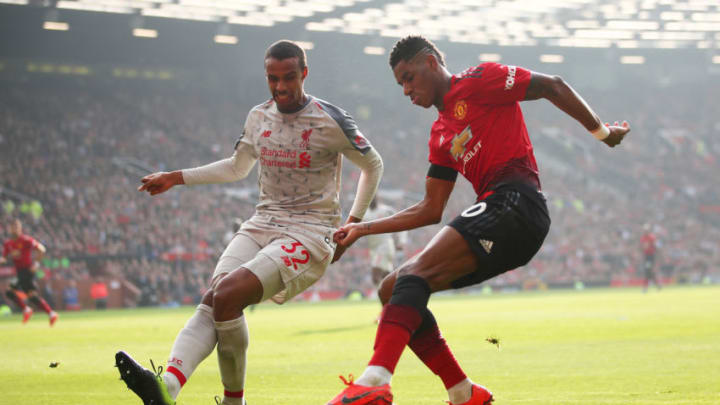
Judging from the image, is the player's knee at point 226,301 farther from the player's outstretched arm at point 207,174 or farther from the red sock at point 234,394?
the player's outstretched arm at point 207,174

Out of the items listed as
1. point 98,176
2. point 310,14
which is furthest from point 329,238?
point 310,14

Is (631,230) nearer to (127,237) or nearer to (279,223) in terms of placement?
(127,237)

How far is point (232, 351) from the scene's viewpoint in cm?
532

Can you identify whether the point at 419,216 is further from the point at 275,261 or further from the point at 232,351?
the point at 232,351

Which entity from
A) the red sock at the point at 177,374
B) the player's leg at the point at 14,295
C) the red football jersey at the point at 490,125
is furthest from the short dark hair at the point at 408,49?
the player's leg at the point at 14,295

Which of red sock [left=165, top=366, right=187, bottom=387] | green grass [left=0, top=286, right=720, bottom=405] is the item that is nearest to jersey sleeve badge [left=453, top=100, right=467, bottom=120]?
red sock [left=165, top=366, right=187, bottom=387]

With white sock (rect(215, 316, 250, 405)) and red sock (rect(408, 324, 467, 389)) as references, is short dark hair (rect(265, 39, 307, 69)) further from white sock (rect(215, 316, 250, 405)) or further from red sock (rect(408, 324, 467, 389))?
red sock (rect(408, 324, 467, 389))

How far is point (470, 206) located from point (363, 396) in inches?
54.6

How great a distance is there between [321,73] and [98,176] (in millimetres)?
13049

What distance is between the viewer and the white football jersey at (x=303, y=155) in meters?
5.73

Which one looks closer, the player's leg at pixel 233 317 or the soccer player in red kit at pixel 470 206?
the soccer player in red kit at pixel 470 206

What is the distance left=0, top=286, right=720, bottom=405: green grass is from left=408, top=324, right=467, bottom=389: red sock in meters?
1.16

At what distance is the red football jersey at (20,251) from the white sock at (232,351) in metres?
14.7

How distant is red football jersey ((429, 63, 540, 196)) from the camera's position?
15.7 feet
